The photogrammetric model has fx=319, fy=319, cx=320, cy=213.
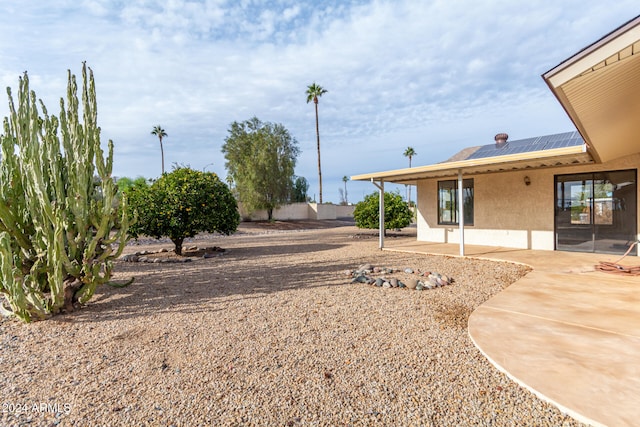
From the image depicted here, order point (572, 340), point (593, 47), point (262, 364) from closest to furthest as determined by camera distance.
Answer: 1. point (262, 364)
2. point (572, 340)
3. point (593, 47)

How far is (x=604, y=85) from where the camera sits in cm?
401

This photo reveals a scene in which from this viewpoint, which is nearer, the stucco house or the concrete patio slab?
the concrete patio slab

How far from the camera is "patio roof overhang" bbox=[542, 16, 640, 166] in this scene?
3115 millimetres

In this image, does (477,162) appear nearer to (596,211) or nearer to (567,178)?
(567,178)

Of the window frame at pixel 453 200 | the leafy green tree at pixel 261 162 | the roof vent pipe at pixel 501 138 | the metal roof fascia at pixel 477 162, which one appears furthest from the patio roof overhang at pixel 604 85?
the leafy green tree at pixel 261 162

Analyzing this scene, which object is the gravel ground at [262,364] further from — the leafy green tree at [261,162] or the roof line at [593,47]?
the leafy green tree at [261,162]

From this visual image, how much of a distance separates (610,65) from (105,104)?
6514mm

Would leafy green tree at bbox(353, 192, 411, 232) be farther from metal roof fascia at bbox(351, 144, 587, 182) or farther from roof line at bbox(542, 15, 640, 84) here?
roof line at bbox(542, 15, 640, 84)

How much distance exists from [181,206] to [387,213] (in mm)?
8864

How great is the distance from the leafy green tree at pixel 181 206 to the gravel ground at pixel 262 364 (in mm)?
4315

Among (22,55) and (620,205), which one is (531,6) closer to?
(620,205)

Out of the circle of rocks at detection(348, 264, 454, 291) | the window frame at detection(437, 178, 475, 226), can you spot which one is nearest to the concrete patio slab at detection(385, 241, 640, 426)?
the circle of rocks at detection(348, 264, 454, 291)

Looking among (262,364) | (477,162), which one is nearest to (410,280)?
(262,364)

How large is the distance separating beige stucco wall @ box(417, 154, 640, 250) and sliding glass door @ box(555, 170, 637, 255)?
20 centimetres
